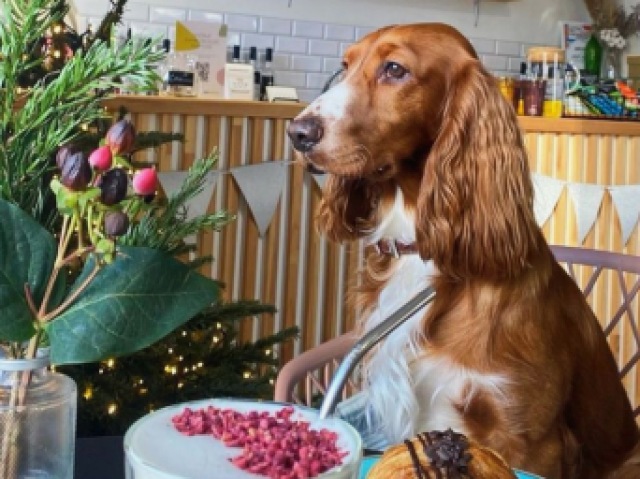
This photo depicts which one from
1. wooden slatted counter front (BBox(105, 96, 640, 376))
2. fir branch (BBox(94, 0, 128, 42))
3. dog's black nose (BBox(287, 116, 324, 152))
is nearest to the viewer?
dog's black nose (BBox(287, 116, 324, 152))

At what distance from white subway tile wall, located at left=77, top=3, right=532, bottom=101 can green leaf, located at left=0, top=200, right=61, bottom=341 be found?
8.26 feet

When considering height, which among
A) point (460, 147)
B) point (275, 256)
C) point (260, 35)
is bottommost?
point (275, 256)

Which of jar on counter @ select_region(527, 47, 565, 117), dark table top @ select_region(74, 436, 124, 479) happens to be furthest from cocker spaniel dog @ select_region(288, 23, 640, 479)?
jar on counter @ select_region(527, 47, 565, 117)

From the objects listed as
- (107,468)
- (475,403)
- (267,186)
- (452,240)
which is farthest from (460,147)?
(267,186)

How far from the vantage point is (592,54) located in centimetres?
338

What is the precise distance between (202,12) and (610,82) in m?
1.49

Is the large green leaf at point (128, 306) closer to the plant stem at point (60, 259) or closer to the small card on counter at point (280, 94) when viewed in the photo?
the plant stem at point (60, 259)

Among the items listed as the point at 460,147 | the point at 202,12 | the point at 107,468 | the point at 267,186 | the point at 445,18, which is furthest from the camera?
the point at 445,18

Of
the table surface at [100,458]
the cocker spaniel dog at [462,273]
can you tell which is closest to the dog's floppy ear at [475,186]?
the cocker spaniel dog at [462,273]

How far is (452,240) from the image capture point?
3.94ft

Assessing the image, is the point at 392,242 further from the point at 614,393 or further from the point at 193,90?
the point at 193,90

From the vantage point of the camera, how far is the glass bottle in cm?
338

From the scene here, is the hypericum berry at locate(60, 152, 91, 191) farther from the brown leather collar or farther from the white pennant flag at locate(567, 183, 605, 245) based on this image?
the white pennant flag at locate(567, 183, 605, 245)

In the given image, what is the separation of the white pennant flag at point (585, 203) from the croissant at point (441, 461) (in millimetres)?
2436
